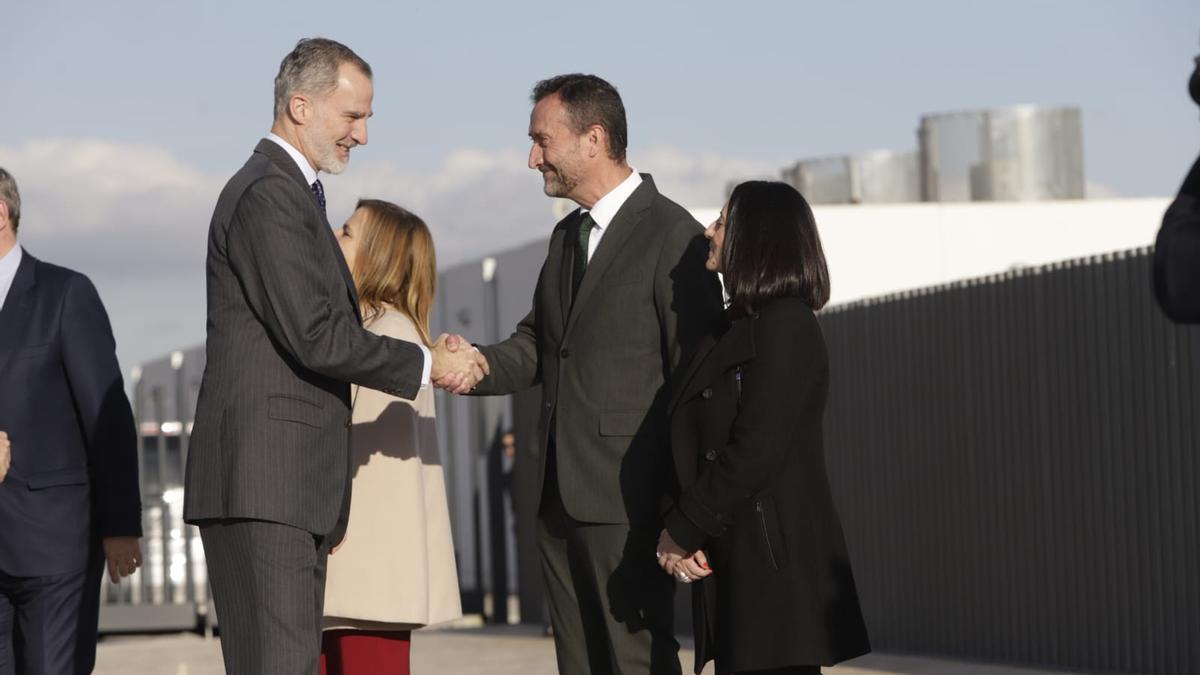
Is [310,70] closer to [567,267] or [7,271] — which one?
[567,267]

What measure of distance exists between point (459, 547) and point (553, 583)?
11.0 m

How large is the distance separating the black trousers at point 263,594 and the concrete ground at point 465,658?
5.14m

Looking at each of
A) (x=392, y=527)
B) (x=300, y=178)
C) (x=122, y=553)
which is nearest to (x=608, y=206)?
(x=300, y=178)

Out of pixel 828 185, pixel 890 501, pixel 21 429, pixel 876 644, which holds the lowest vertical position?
pixel 876 644

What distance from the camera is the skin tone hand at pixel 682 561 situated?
14.6ft

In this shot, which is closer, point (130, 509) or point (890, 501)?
point (130, 509)

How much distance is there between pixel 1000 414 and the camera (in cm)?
920

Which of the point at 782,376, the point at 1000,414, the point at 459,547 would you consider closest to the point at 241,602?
the point at 782,376

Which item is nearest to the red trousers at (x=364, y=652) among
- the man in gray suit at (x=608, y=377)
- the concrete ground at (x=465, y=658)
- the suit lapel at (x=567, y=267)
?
the man in gray suit at (x=608, y=377)

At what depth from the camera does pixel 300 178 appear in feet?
15.4

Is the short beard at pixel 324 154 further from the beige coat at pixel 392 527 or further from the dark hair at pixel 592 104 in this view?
the beige coat at pixel 392 527

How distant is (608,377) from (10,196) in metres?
1.86

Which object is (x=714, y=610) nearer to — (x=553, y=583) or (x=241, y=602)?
(x=553, y=583)

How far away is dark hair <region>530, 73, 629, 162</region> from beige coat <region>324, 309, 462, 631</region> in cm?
97
